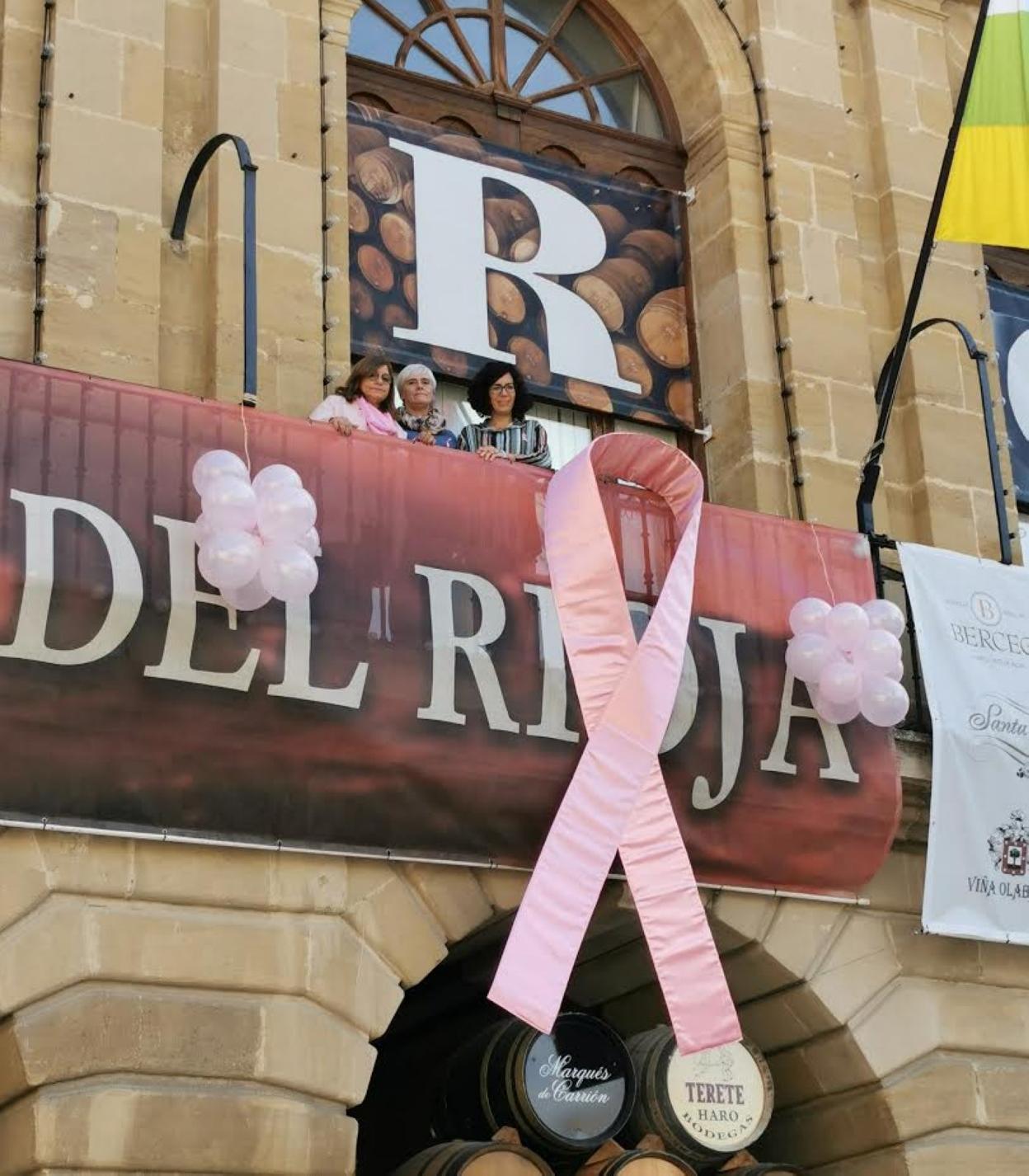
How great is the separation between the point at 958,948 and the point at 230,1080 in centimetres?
349

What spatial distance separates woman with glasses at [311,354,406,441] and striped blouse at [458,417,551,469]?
53 centimetres

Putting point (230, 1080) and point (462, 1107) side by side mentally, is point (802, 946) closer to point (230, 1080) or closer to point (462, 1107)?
point (462, 1107)

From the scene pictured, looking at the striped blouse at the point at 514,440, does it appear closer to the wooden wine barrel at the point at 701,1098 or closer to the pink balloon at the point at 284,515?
the pink balloon at the point at 284,515

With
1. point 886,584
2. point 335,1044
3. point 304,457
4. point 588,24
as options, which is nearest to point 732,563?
point 886,584

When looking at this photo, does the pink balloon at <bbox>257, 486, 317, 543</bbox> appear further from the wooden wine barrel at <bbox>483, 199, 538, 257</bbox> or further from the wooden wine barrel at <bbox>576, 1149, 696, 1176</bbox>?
the wooden wine barrel at <bbox>483, 199, 538, 257</bbox>

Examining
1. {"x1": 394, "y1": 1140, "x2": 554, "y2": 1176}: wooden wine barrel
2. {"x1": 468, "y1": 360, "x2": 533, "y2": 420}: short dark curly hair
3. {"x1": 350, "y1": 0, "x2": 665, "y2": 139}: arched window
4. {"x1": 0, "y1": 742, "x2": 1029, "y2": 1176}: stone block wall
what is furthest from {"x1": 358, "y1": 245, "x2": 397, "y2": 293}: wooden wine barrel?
{"x1": 394, "y1": 1140, "x2": 554, "y2": 1176}: wooden wine barrel

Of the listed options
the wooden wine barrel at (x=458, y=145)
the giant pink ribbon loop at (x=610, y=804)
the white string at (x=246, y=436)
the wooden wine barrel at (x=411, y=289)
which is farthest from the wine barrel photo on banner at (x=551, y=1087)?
the wooden wine barrel at (x=458, y=145)

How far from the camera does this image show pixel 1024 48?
11062 mm

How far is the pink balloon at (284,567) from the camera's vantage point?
27.0ft

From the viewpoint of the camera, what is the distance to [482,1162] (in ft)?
28.5

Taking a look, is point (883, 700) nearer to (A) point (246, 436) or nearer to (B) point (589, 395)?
(B) point (589, 395)

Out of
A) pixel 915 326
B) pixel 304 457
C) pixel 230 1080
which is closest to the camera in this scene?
pixel 230 1080

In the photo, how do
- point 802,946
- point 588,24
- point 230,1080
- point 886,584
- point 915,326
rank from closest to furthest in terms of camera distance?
point 230,1080, point 802,946, point 886,584, point 915,326, point 588,24

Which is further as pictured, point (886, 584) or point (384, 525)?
point (886, 584)
